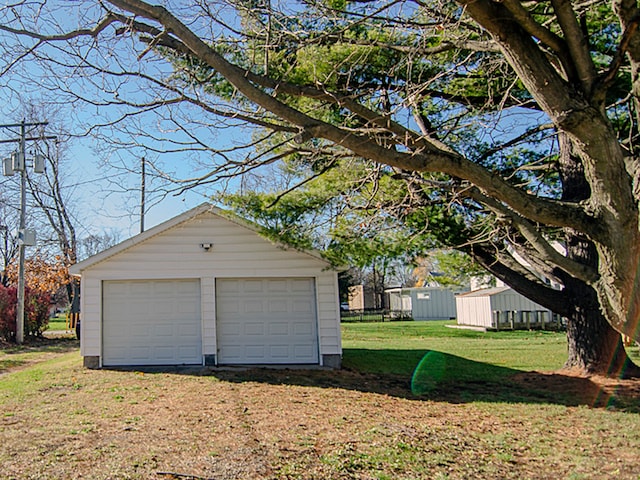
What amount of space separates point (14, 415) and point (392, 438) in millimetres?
5092

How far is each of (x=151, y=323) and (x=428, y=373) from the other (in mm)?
6365

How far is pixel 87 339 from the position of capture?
1168 centimetres

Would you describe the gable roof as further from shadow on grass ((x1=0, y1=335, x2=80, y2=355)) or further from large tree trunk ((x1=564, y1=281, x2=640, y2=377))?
shadow on grass ((x1=0, y1=335, x2=80, y2=355))

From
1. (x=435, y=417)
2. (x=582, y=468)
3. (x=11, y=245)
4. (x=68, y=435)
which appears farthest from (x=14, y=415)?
(x=11, y=245)

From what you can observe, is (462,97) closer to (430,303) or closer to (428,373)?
(428,373)

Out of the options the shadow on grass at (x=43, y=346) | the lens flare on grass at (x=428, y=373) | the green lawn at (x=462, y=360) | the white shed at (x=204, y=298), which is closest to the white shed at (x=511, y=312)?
the green lawn at (x=462, y=360)

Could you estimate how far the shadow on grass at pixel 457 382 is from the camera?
28.3 feet

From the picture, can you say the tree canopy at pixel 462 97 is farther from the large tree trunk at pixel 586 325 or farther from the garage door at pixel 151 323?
the garage door at pixel 151 323

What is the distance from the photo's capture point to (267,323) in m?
12.0

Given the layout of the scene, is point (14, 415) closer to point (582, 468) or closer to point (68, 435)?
point (68, 435)

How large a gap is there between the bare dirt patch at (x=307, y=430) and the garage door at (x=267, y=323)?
5.73 ft

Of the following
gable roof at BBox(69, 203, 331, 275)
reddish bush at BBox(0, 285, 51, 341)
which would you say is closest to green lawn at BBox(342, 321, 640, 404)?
gable roof at BBox(69, 203, 331, 275)

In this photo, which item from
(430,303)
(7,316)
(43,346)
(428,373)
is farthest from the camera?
(430,303)

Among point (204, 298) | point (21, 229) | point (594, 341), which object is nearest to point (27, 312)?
point (21, 229)
